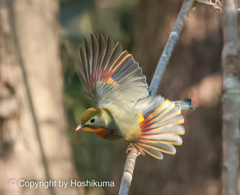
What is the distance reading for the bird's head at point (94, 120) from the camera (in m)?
1.29

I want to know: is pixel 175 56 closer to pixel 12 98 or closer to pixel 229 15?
pixel 12 98

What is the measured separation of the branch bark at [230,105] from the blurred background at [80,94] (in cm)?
188

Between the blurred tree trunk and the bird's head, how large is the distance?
1.20 meters

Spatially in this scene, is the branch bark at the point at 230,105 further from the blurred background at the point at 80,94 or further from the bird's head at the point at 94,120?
the blurred background at the point at 80,94

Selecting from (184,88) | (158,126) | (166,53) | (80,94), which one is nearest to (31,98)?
(80,94)

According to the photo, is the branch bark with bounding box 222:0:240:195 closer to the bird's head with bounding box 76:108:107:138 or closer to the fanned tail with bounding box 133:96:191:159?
the fanned tail with bounding box 133:96:191:159

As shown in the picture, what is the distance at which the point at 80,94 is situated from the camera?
3.55 m

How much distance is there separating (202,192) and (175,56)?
1.53 metres

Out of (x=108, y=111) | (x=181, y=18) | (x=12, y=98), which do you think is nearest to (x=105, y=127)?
(x=108, y=111)

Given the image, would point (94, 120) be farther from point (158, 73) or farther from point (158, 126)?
point (158, 73)

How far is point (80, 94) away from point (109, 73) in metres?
1.86

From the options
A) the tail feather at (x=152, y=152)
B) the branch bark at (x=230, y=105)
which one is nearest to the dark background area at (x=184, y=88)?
the tail feather at (x=152, y=152)

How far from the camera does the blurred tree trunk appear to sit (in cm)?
226

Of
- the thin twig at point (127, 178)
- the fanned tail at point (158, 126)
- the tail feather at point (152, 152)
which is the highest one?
the fanned tail at point (158, 126)
